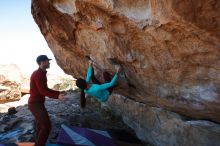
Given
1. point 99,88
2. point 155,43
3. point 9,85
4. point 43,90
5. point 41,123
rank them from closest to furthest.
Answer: point 155,43 < point 43,90 < point 41,123 < point 99,88 < point 9,85

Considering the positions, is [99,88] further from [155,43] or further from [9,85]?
[9,85]

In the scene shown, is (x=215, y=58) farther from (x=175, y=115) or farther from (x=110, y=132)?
(x=110, y=132)

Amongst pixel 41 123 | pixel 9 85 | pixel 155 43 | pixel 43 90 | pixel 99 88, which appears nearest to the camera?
pixel 155 43

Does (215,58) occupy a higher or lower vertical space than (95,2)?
lower

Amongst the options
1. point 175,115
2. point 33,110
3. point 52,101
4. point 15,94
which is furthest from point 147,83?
point 15,94

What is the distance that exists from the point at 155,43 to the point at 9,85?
43.8 ft

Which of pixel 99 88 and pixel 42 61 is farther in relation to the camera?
pixel 99 88

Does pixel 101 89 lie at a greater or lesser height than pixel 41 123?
greater

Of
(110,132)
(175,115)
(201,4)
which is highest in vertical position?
(201,4)

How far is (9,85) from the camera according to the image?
1789 centimetres

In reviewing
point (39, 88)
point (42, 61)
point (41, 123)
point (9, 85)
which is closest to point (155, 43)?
point (42, 61)

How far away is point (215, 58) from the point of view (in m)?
5.27

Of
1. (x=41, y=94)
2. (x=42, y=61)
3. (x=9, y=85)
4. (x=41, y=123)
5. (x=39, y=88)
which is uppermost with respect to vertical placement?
(x=42, y=61)

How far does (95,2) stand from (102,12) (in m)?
0.27
